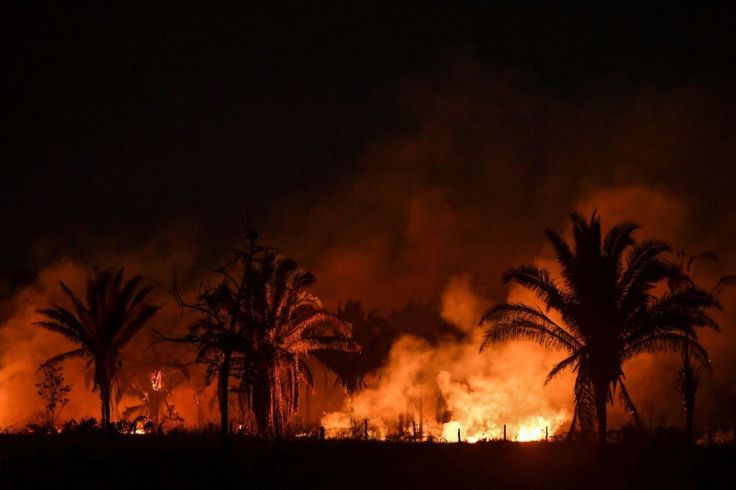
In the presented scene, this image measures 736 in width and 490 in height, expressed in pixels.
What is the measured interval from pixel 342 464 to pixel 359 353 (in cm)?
2654

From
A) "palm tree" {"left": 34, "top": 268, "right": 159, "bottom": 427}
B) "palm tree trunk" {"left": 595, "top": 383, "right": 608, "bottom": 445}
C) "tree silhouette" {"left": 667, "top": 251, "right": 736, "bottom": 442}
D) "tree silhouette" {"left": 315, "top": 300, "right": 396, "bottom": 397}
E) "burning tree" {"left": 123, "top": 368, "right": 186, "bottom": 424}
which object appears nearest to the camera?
"palm tree trunk" {"left": 595, "top": 383, "right": 608, "bottom": 445}

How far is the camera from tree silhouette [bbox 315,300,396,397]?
4891 cm

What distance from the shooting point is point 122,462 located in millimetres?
18984

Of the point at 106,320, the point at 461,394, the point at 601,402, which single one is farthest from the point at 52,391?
the point at 601,402

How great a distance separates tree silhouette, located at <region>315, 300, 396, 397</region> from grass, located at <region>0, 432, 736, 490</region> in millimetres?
25403

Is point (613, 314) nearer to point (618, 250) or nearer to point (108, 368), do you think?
point (618, 250)

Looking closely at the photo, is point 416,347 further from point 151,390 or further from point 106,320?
point 106,320

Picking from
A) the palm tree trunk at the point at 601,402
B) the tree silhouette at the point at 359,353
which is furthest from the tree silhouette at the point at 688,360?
the tree silhouette at the point at 359,353

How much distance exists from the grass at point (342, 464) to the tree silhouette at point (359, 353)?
2540cm

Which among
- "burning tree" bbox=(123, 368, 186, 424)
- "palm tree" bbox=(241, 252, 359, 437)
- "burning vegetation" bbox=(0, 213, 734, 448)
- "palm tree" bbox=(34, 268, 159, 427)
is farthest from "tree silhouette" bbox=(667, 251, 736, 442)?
"burning tree" bbox=(123, 368, 186, 424)

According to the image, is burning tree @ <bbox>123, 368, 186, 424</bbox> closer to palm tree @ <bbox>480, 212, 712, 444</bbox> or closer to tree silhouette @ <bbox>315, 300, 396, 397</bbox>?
tree silhouette @ <bbox>315, 300, 396, 397</bbox>

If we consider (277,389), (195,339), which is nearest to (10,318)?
(277,389)

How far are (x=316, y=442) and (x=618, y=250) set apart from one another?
11.3 meters

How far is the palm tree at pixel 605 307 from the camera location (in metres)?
25.6
